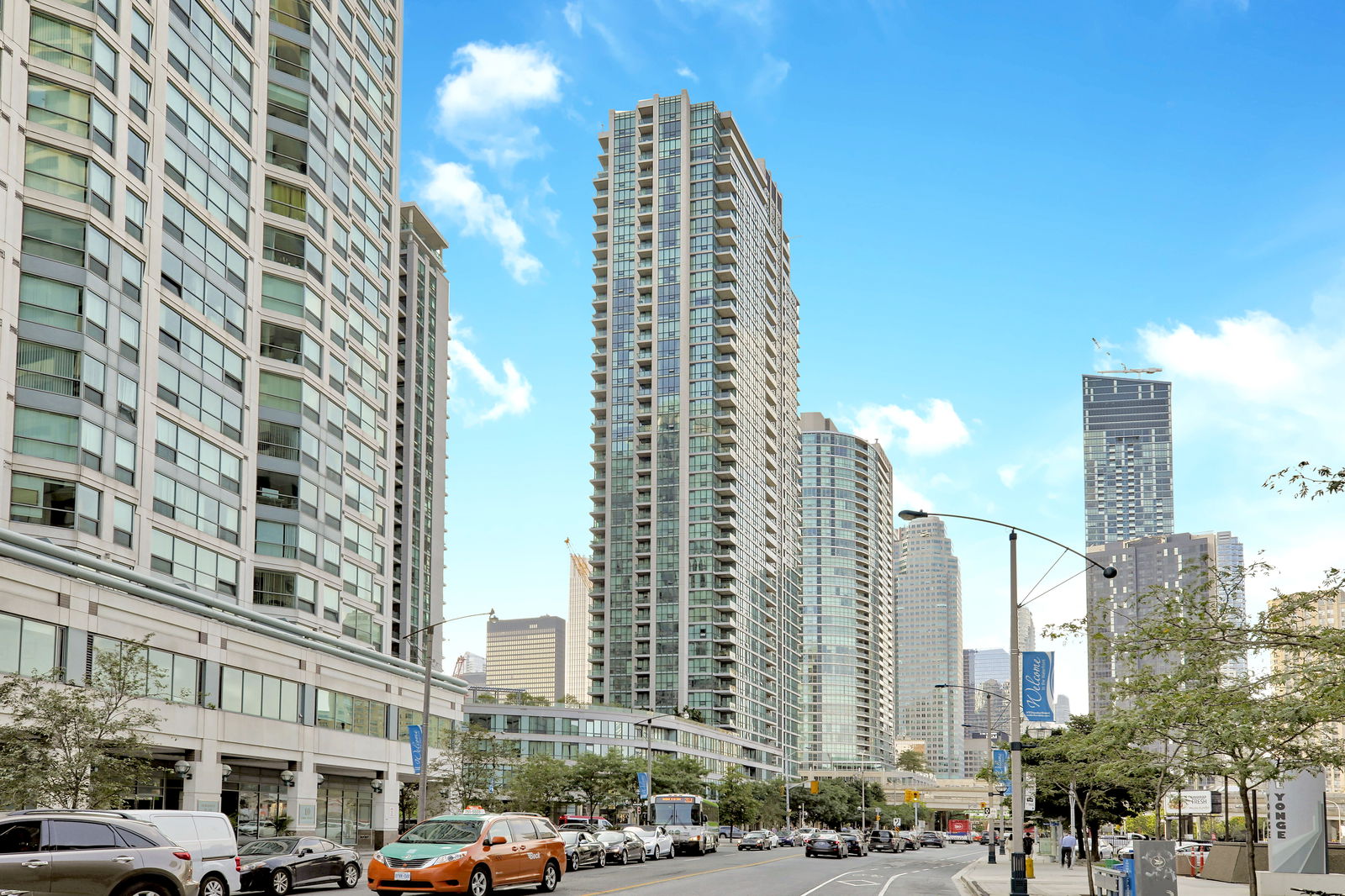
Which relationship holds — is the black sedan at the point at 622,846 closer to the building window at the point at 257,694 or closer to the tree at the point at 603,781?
the building window at the point at 257,694

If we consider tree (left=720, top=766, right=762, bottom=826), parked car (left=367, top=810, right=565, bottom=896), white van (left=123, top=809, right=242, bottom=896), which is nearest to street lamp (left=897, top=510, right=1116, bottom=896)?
parked car (left=367, top=810, right=565, bottom=896)

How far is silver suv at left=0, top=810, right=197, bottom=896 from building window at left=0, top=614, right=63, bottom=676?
75.5 ft

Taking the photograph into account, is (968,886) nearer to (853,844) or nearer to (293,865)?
(293,865)

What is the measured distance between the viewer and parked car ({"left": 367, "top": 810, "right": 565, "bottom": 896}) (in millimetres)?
24250

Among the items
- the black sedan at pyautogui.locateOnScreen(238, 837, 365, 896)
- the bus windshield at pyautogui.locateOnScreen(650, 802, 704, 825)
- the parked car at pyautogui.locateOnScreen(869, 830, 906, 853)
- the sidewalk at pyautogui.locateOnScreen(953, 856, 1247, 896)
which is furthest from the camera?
the parked car at pyautogui.locateOnScreen(869, 830, 906, 853)

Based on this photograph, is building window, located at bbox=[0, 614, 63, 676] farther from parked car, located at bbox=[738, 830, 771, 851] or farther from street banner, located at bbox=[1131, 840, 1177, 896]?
parked car, located at bbox=[738, 830, 771, 851]

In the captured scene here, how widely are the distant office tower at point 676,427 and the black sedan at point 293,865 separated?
129770 millimetres

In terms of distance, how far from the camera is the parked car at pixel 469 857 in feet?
79.6

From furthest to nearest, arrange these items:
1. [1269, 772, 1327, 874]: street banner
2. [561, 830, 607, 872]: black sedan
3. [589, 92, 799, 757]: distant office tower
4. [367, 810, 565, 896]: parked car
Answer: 1. [589, 92, 799, 757]: distant office tower
2. [561, 830, 607, 872]: black sedan
3. [1269, 772, 1327, 874]: street banner
4. [367, 810, 565, 896]: parked car

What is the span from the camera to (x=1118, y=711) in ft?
91.3

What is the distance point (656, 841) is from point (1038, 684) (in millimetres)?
29782

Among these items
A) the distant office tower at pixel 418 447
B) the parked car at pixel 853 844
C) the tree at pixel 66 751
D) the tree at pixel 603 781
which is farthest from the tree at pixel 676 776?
the tree at pixel 66 751

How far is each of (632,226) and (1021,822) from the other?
154259mm

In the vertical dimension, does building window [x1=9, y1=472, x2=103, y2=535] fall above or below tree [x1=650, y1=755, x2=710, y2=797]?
above
